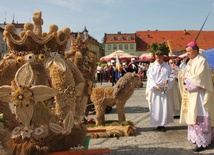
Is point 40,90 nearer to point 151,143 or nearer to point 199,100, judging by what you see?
point 151,143

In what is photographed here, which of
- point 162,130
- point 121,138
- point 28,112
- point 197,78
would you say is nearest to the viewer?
point 28,112

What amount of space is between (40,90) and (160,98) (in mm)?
4025

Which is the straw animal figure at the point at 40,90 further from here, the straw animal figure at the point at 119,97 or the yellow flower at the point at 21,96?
the straw animal figure at the point at 119,97

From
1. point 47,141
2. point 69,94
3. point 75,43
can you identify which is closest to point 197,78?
point 69,94

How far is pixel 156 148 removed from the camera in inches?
215

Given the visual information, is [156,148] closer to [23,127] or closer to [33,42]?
[23,127]

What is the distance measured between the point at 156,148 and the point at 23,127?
2759 mm

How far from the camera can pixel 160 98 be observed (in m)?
6.91

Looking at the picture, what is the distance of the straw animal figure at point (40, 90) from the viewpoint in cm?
360

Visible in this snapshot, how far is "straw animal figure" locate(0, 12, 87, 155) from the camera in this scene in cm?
360

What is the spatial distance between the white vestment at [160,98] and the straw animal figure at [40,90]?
116 inches

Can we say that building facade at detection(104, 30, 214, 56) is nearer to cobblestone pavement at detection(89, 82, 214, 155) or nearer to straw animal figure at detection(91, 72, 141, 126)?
straw animal figure at detection(91, 72, 141, 126)

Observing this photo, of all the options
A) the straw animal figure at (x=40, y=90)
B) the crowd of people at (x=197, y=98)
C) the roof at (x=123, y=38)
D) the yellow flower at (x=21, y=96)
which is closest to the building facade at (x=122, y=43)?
the roof at (x=123, y=38)

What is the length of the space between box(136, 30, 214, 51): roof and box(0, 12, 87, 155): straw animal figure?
65441mm
